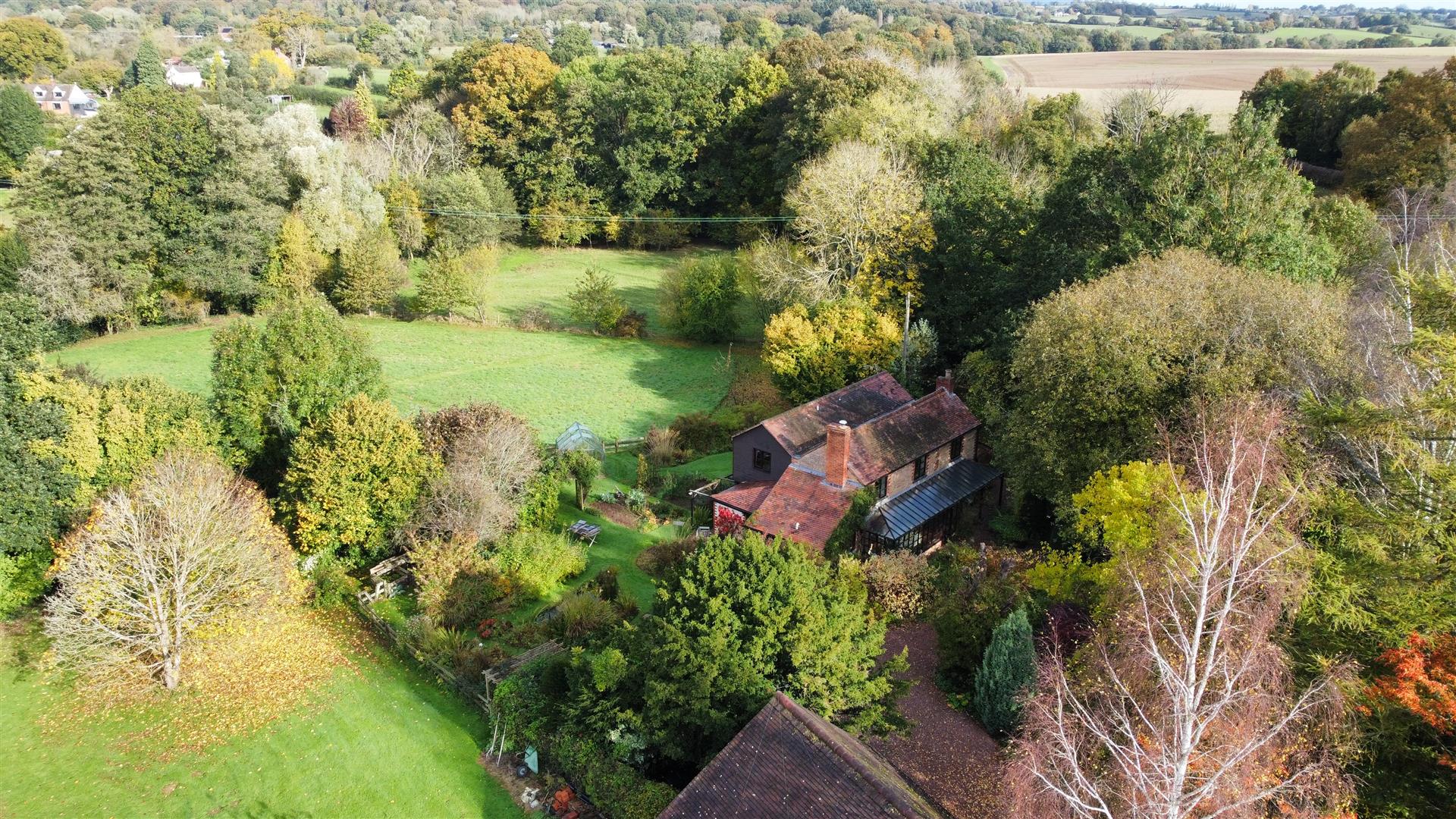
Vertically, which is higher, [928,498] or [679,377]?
[928,498]

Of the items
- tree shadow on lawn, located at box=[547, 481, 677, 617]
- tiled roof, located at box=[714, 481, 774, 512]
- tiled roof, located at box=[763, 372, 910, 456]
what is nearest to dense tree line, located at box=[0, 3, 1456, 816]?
tree shadow on lawn, located at box=[547, 481, 677, 617]

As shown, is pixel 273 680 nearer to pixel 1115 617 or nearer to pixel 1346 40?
pixel 1115 617

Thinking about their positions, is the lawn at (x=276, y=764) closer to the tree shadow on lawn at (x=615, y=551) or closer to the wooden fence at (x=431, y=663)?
the wooden fence at (x=431, y=663)

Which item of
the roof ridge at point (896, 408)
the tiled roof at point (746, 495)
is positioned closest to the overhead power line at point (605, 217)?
the roof ridge at point (896, 408)

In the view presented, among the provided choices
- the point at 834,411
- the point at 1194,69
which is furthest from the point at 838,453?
the point at 1194,69

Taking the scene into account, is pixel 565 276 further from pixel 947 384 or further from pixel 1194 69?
pixel 1194 69

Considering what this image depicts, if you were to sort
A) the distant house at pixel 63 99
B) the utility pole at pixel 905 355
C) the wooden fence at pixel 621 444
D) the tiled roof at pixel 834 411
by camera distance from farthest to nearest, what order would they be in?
the distant house at pixel 63 99, the utility pole at pixel 905 355, the wooden fence at pixel 621 444, the tiled roof at pixel 834 411

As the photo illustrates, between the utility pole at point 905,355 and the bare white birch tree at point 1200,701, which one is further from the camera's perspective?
the utility pole at point 905,355
